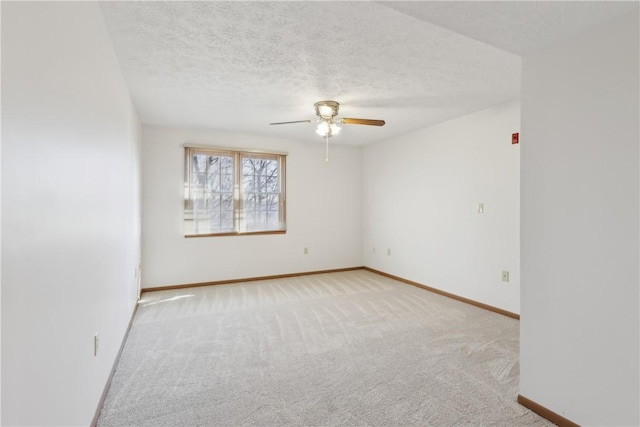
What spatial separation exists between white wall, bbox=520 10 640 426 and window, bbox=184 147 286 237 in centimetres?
401

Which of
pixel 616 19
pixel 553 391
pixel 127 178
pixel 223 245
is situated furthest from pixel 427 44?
pixel 223 245

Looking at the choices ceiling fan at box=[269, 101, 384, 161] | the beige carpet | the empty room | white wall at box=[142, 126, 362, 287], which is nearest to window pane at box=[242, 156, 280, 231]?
white wall at box=[142, 126, 362, 287]

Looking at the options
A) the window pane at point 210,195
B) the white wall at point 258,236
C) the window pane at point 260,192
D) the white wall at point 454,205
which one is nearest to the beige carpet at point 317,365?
the white wall at point 454,205

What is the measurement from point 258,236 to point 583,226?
4.35 meters

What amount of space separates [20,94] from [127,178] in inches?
85.3

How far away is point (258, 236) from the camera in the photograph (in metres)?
5.29

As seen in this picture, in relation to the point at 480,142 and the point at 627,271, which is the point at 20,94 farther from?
the point at 480,142

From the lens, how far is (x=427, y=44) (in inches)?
88.6

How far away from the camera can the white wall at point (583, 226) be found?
1554 mm

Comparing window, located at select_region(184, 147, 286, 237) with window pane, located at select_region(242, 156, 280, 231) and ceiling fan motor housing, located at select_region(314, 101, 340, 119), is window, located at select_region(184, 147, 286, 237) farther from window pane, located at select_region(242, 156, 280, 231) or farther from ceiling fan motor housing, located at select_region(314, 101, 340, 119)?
ceiling fan motor housing, located at select_region(314, 101, 340, 119)

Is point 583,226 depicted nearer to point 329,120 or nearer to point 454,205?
point 329,120

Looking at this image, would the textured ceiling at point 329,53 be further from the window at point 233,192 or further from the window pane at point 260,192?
the window pane at point 260,192

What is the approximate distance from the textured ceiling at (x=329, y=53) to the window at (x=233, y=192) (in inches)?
41.2

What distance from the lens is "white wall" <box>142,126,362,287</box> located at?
4594 mm
